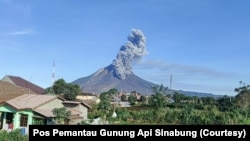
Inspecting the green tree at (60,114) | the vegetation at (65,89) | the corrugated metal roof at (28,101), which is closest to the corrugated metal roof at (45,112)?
the green tree at (60,114)

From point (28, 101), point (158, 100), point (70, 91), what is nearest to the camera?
point (28, 101)

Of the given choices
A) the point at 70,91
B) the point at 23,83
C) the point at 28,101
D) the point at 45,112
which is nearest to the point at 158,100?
the point at 70,91

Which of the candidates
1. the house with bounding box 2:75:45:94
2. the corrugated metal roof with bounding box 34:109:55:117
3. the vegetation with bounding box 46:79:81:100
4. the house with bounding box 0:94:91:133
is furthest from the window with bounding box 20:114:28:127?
the house with bounding box 2:75:45:94

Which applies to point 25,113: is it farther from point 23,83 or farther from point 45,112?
point 23,83

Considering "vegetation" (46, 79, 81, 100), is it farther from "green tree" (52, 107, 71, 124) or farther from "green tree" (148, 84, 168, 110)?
"green tree" (52, 107, 71, 124)

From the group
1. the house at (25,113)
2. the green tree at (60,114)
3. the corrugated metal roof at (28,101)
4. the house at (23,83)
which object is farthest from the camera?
the house at (23,83)

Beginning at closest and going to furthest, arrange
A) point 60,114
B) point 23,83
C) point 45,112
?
point 60,114
point 45,112
point 23,83

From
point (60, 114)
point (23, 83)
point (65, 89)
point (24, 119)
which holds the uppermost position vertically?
point (23, 83)

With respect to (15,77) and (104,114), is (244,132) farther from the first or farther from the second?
(15,77)

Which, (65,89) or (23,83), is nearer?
(65,89)

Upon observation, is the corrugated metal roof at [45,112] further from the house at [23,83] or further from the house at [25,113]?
the house at [23,83]

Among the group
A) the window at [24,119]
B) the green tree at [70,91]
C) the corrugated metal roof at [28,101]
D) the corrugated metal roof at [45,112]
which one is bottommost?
the window at [24,119]
